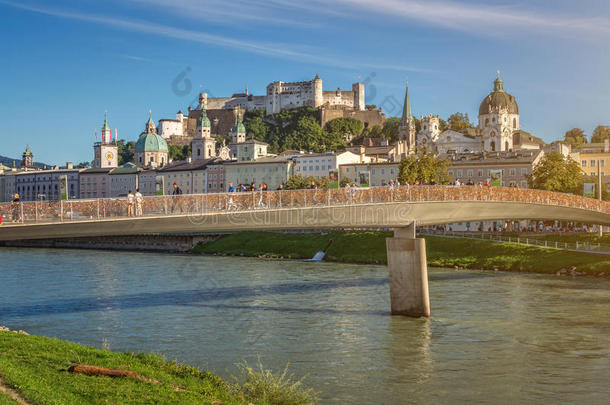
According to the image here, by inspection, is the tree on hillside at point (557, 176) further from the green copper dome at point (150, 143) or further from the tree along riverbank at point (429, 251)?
the green copper dome at point (150, 143)

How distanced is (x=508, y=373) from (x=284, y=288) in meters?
21.8

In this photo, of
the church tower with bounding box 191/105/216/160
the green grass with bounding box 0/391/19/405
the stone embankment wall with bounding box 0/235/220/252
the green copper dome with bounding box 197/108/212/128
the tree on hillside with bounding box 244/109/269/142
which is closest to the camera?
the green grass with bounding box 0/391/19/405

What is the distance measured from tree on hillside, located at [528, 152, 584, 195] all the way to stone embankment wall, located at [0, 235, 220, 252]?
38.7 m

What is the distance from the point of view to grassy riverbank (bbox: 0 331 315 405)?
13094 millimetres

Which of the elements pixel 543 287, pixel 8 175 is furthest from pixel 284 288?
pixel 8 175

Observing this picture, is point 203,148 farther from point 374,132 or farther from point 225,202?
point 225,202

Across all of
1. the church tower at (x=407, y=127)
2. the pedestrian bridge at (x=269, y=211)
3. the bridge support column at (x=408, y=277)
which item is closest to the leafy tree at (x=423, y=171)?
the pedestrian bridge at (x=269, y=211)

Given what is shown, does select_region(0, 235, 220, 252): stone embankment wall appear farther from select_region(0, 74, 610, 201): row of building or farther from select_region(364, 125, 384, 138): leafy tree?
select_region(364, 125, 384, 138): leafy tree

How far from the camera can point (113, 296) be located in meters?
37.9

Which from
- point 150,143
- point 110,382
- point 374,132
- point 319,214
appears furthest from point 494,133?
point 110,382

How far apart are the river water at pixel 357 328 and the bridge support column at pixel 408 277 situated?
101 centimetres

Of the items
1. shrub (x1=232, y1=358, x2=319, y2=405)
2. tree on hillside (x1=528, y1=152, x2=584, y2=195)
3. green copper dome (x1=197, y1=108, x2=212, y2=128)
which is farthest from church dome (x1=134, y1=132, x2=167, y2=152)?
shrub (x1=232, y1=358, x2=319, y2=405)

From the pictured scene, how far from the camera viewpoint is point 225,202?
27.3 m

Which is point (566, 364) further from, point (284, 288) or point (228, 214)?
point (284, 288)
